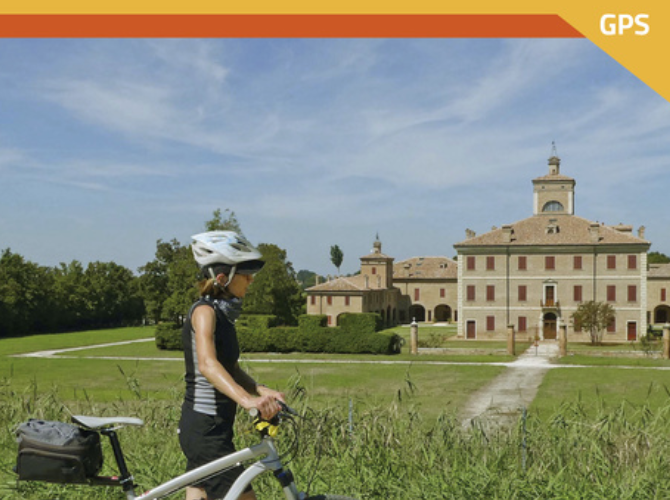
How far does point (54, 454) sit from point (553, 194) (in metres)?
53.6

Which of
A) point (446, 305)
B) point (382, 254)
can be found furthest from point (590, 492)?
point (446, 305)

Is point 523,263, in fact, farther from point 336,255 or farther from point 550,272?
point 336,255

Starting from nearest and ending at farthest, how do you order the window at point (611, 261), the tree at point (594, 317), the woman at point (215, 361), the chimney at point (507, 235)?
the woman at point (215, 361) → the tree at point (594, 317) → the window at point (611, 261) → the chimney at point (507, 235)

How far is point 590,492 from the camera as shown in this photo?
487 centimetres

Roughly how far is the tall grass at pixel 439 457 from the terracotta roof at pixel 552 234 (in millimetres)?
42435

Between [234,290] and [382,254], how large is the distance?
6401 centimetres

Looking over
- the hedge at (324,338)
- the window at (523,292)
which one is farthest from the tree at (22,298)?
the window at (523,292)

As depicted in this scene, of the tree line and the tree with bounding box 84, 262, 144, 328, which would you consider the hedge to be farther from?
the tree with bounding box 84, 262, 144, 328

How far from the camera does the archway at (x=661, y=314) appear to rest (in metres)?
68.4

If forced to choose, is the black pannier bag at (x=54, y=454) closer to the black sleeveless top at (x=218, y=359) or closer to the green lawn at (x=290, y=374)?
the black sleeveless top at (x=218, y=359)

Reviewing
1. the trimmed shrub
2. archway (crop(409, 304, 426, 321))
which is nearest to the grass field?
the trimmed shrub

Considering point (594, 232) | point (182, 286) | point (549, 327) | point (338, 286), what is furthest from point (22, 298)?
point (594, 232)

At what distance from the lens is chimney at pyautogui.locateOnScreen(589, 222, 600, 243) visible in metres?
46.7

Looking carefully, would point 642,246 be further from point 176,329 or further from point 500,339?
point 176,329
